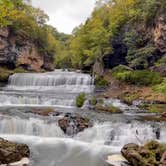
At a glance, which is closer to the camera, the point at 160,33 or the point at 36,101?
the point at 36,101

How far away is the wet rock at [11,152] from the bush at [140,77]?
16.0m

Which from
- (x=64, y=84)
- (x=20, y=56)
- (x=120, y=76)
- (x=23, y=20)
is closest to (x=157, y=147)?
(x=120, y=76)

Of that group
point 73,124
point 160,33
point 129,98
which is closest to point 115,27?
point 160,33

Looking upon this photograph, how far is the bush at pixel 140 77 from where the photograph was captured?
1037 inches

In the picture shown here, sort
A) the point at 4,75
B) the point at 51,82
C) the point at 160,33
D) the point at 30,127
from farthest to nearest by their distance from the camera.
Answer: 1. the point at 4,75
2. the point at 51,82
3. the point at 160,33
4. the point at 30,127

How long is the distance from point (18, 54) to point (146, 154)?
91.2ft

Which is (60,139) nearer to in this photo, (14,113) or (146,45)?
(14,113)

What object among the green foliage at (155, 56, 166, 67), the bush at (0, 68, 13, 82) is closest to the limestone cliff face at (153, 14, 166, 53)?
the green foliage at (155, 56, 166, 67)

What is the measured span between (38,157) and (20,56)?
25858 millimetres

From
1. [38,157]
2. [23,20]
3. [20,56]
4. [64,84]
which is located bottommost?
[38,157]

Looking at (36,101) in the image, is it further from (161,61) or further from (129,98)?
(161,61)

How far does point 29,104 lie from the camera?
73.9ft

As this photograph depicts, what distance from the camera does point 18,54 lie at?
36.8 m

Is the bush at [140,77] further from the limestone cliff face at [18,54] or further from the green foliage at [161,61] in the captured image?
the limestone cliff face at [18,54]
